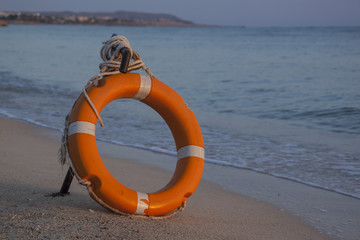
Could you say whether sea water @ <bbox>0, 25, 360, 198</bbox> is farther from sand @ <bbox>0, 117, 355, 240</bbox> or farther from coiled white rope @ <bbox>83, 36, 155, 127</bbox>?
coiled white rope @ <bbox>83, 36, 155, 127</bbox>

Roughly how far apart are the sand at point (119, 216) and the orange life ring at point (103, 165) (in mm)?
97

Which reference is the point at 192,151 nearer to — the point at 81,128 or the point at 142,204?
the point at 142,204

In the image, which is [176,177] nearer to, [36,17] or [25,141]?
[25,141]

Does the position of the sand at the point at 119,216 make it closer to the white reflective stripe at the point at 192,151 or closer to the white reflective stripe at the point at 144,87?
the white reflective stripe at the point at 192,151

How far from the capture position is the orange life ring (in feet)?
7.92

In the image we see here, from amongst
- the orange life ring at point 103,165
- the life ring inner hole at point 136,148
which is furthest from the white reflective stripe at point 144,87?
the life ring inner hole at point 136,148

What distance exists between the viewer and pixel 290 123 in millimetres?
6566

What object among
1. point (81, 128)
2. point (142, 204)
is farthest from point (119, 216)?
point (81, 128)

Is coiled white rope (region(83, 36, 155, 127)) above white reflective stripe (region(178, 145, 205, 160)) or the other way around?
above

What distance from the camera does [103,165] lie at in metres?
2.47

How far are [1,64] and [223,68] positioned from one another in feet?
23.4

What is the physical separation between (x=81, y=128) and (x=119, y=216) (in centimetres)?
51

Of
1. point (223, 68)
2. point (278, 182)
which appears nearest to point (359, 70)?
point (223, 68)

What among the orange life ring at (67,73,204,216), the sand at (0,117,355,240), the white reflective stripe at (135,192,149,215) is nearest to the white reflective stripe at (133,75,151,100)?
the orange life ring at (67,73,204,216)
